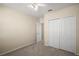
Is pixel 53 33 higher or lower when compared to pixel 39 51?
higher

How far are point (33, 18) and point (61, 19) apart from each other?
1.89 feet

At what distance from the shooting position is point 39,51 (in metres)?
1.43

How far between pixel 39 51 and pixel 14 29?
674mm

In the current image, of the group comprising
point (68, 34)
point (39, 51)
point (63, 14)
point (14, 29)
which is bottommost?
point (39, 51)

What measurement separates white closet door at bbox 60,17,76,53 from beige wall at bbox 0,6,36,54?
0.61 m

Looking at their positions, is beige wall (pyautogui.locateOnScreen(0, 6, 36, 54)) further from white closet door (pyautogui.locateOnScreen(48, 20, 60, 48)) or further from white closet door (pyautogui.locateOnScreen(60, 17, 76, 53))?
white closet door (pyautogui.locateOnScreen(60, 17, 76, 53))

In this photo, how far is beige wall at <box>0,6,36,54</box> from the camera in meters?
1.34

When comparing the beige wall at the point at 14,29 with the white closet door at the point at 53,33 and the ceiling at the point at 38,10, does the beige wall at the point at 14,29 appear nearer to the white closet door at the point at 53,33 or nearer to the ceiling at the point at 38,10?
the ceiling at the point at 38,10

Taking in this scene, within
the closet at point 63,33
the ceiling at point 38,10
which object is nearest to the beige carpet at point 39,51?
the closet at point 63,33

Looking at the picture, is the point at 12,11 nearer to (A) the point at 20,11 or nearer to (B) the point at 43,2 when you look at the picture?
(A) the point at 20,11

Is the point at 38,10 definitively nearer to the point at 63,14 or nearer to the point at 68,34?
the point at 63,14

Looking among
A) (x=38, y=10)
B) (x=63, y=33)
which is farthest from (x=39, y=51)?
(x=38, y=10)

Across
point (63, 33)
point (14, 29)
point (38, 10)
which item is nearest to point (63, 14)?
point (63, 33)

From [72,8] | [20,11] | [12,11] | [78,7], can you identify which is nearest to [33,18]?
[20,11]
